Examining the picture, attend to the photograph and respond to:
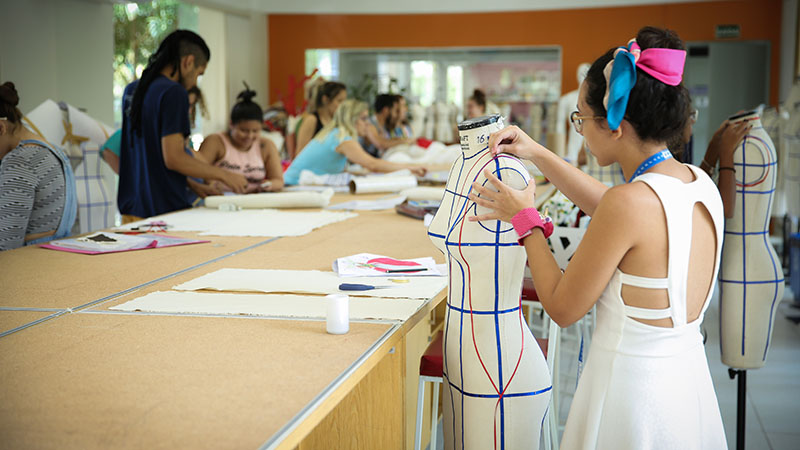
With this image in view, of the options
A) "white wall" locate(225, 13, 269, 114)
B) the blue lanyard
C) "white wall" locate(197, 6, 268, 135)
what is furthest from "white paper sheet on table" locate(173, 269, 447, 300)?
"white wall" locate(225, 13, 269, 114)

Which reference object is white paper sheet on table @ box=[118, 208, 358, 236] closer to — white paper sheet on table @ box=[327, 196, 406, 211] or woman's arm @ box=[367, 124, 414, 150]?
white paper sheet on table @ box=[327, 196, 406, 211]

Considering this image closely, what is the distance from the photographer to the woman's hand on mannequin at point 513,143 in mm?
1695

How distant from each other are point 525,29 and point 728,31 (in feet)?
9.11

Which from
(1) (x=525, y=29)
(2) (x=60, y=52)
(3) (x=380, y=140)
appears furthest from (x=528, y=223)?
(1) (x=525, y=29)

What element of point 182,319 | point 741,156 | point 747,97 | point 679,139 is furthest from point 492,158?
point 747,97

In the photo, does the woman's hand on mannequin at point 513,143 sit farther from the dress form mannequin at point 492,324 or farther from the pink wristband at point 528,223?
the pink wristband at point 528,223

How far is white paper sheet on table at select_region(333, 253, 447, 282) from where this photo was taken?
2.28m

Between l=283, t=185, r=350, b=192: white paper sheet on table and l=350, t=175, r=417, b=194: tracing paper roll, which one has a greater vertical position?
l=350, t=175, r=417, b=194: tracing paper roll

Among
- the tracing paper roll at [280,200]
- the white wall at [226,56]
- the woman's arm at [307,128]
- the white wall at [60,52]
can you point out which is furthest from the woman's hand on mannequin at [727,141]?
the white wall at [226,56]

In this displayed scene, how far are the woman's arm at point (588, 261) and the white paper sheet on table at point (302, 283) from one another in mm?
512

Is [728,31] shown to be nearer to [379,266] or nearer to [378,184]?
[378,184]

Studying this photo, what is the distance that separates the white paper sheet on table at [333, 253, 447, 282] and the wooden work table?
9 cm

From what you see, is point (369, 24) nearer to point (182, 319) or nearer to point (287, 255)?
point (287, 255)

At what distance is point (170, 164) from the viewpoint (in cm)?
374
